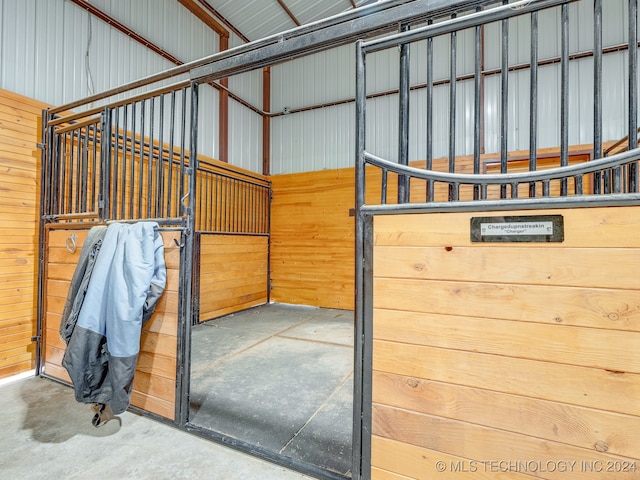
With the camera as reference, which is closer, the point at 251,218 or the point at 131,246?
the point at 131,246

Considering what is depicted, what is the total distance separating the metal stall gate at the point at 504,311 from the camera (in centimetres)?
91

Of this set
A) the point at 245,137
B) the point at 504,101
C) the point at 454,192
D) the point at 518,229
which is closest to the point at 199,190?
the point at 245,137

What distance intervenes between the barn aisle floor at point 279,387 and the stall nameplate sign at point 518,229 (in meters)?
1.14

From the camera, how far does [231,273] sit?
173 inches

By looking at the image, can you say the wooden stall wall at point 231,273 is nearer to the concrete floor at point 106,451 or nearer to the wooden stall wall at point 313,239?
the wooden stall wall at point 313,239

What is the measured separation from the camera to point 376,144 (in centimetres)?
496

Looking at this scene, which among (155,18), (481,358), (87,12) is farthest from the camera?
(155,18)

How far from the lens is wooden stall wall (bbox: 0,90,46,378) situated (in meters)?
2.20

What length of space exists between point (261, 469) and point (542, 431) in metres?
1.11

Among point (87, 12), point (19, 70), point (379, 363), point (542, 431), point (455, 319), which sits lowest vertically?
point (542, 431)

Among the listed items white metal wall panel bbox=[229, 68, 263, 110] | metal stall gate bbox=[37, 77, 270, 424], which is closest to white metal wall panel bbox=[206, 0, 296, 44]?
white metal wall panel bbox=[229, 68, 263, 110]

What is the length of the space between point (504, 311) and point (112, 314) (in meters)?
1.66

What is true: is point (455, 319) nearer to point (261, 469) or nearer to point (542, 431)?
point (542, 431)

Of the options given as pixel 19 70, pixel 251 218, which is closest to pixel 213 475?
pixel 19 70
